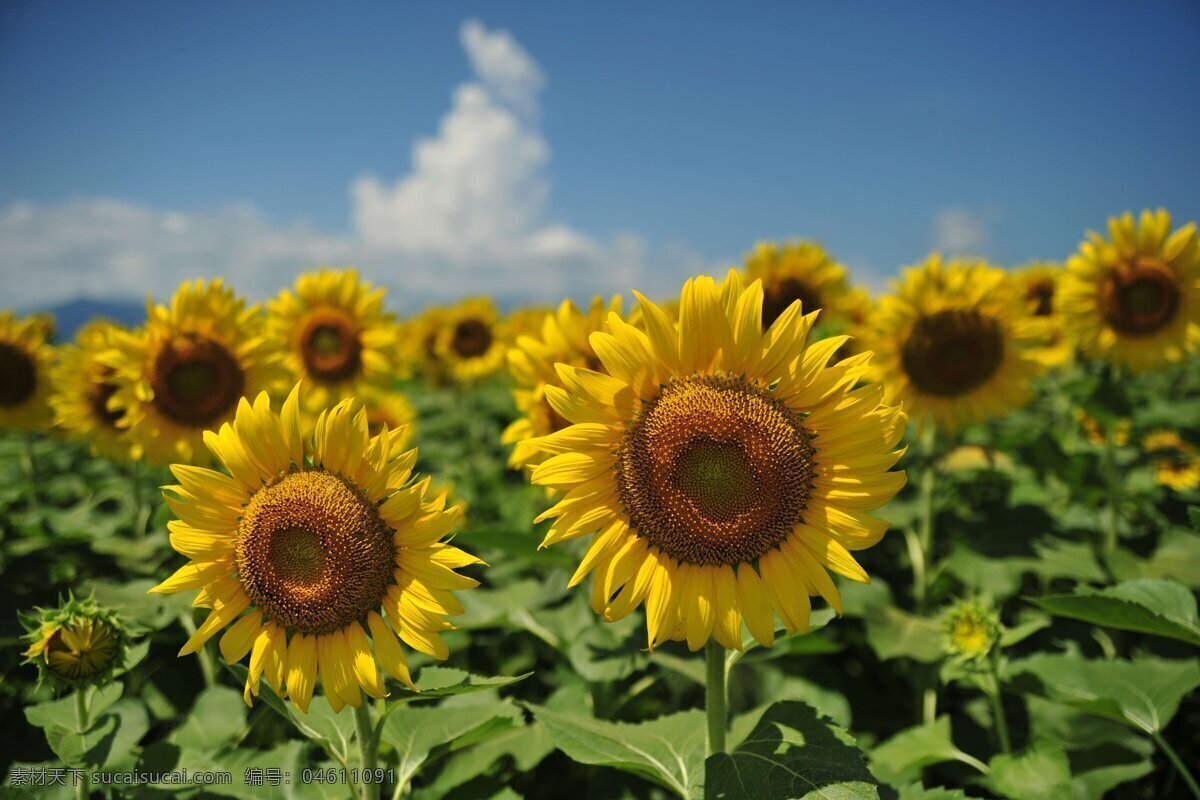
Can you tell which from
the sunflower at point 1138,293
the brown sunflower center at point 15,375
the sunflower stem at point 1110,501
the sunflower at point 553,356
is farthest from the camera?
the brown sunflower center at point 15,375

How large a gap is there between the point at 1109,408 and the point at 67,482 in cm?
794

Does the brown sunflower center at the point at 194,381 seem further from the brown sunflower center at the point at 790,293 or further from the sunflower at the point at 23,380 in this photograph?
the brown sunflower center at the point at 790,293

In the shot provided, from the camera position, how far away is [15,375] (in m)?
5.86

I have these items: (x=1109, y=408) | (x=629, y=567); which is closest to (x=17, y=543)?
(x=629, y=567)

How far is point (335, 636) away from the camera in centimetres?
226

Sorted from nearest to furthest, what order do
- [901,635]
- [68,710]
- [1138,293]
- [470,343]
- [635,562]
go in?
[635,562]
[68,710]
[901,635]
[1138,293]
[470,343]

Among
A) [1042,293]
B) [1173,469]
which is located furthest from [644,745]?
[1042,293]

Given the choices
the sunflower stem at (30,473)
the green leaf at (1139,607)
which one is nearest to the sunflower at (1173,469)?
the green leaf at (1139,607)

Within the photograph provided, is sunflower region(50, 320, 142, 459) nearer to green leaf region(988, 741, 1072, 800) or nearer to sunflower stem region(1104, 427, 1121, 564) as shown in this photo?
green leaf region(988, 741, 1072, 800)

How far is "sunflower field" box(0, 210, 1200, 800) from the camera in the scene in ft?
7.10

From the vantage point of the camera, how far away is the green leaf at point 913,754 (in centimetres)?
298

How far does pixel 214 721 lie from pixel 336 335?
10.4 ft

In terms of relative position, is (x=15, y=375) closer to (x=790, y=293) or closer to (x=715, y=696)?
(x=790, y=293)

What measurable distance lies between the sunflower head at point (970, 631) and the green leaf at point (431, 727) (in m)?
1.67
